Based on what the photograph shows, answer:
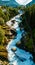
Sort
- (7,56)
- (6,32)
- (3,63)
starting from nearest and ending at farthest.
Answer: (3,63) < (7,56) < (6,32)

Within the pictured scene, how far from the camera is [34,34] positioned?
11492 millimetres

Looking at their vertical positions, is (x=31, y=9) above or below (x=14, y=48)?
above

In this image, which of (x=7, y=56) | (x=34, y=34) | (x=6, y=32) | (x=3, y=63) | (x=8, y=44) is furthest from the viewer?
(x=6, y=32)

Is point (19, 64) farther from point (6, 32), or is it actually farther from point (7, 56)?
point (6, 32)

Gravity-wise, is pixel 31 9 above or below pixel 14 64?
above

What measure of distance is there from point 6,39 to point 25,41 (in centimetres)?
147

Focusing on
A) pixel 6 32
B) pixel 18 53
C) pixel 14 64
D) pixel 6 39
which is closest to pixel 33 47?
pixel 18 53

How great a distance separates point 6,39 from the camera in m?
13.0

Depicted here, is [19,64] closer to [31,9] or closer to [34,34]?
[34,34]

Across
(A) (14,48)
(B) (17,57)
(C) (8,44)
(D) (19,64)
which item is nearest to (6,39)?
(C) (8,44)

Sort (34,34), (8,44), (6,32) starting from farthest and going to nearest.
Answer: (6,32)
(8,44)
(34,34)

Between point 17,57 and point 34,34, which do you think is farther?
point 34,34

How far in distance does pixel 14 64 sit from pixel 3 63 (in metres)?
0.44

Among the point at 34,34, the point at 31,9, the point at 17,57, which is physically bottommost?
the point at 17,57
